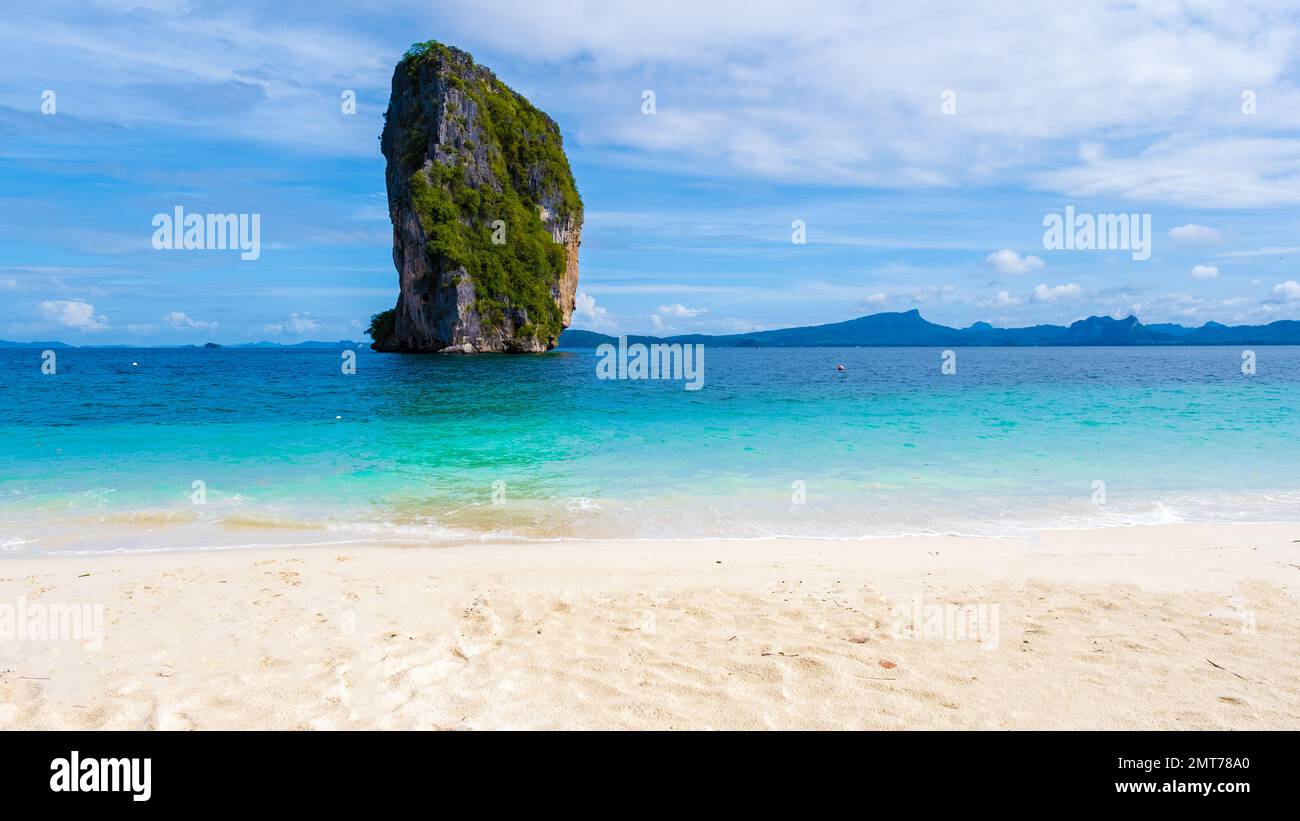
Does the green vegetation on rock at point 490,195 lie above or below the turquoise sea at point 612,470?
above

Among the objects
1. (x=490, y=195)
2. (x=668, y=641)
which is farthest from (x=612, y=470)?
(x=490, y=195)

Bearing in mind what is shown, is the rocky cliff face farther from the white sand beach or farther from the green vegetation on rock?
the white sand beach

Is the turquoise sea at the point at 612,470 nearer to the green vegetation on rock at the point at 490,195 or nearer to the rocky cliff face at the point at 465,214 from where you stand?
the rocky cliff face at the point at 465,214

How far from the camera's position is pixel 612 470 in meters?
15.0

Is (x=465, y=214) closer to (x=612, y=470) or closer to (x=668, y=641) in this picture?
(x=612, y=470)

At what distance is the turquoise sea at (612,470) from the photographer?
10.5 metres

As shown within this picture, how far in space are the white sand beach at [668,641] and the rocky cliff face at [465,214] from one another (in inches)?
3066

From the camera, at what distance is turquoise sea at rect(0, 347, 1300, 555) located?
10453 mm

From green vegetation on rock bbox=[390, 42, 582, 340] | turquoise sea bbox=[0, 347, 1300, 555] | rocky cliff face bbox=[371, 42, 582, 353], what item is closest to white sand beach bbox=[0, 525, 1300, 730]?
turquoise sea bbox=[0, 347, 1300, 555]

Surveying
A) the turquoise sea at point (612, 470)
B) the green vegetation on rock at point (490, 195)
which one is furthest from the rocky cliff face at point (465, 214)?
the turquoise sea at point (612, 470)
